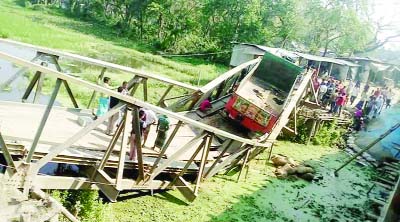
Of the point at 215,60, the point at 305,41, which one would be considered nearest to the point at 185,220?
the point at 215,60

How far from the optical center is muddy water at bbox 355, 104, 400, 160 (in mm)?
15969

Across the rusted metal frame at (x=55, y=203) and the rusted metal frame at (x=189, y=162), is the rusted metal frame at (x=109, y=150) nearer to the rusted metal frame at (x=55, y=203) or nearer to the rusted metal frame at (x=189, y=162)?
the rusted metal frame at (x=55, y=203)

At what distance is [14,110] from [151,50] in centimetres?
2872

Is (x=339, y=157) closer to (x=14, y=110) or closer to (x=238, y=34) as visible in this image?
(x=14, y=110)

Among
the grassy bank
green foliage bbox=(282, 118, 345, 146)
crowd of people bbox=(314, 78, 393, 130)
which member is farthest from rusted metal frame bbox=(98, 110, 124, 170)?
crowd of people bbox=(314, 78, 393, 130)

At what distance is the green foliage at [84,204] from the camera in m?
7.03

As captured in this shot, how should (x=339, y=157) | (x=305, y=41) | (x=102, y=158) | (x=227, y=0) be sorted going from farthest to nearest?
(x=305, y=41) → (x=227, y=0) → (x=339, y=157) → (x=102, y=158)

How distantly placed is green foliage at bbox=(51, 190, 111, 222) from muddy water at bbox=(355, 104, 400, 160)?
12.5m

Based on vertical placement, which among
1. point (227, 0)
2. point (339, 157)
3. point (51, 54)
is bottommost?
point (339, 157)

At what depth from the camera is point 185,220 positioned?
A: 8.20 m

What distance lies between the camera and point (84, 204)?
23.5 ft

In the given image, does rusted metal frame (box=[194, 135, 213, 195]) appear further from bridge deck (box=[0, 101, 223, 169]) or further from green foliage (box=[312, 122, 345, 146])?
green foliage (box=[312, 122, 345, 146])

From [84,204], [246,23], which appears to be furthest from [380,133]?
[246,23]

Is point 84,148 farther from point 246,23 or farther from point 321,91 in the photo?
point 246,23
